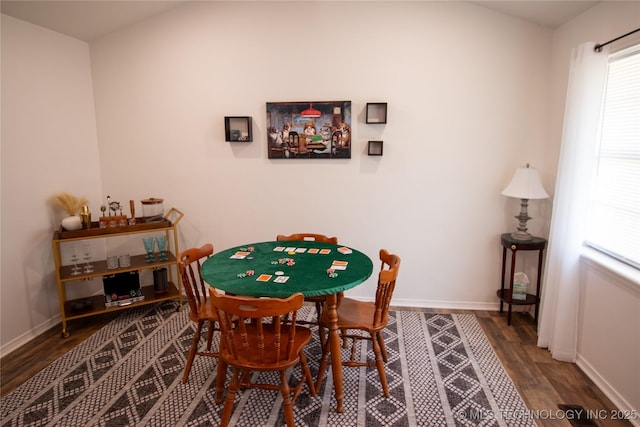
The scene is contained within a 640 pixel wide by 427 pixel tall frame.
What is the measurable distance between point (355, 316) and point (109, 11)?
329 cm

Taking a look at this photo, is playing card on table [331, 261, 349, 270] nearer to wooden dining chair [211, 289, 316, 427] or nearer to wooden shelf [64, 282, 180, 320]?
wooden dining chair [211, 289, 316, 427]

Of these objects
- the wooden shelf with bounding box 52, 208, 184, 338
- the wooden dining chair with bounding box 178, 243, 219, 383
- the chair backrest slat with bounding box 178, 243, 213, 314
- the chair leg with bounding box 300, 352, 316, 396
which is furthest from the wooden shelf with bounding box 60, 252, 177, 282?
the chair leg with bounding box 300, 352, 316, 396

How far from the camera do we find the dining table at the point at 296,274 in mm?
2080

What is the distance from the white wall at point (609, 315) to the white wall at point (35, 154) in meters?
4.32

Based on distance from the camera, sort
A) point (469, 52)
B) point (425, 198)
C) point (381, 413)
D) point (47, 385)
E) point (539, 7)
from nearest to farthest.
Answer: point (381, 413) < point (47, 385) < point (539, 7) < point (469, 52) < point (425, 198)

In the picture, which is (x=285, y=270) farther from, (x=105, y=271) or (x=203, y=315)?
(x=105, y=271)

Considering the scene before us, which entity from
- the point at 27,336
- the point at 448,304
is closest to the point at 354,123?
the point at 448,304

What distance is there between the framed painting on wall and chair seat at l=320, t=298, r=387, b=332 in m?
1.52

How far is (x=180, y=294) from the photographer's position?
3.53 m

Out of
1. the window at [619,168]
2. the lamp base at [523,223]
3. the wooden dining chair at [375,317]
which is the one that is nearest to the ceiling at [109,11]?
the window at [619,168]

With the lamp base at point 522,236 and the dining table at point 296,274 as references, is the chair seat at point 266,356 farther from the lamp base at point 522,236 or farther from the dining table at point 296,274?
the lamp base at point 522,236

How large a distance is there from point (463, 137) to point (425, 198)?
66 centimetres

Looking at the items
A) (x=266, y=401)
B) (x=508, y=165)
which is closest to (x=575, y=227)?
(x=508, y=165)

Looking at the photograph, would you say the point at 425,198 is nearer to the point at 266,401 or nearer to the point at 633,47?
the point at 633,47
